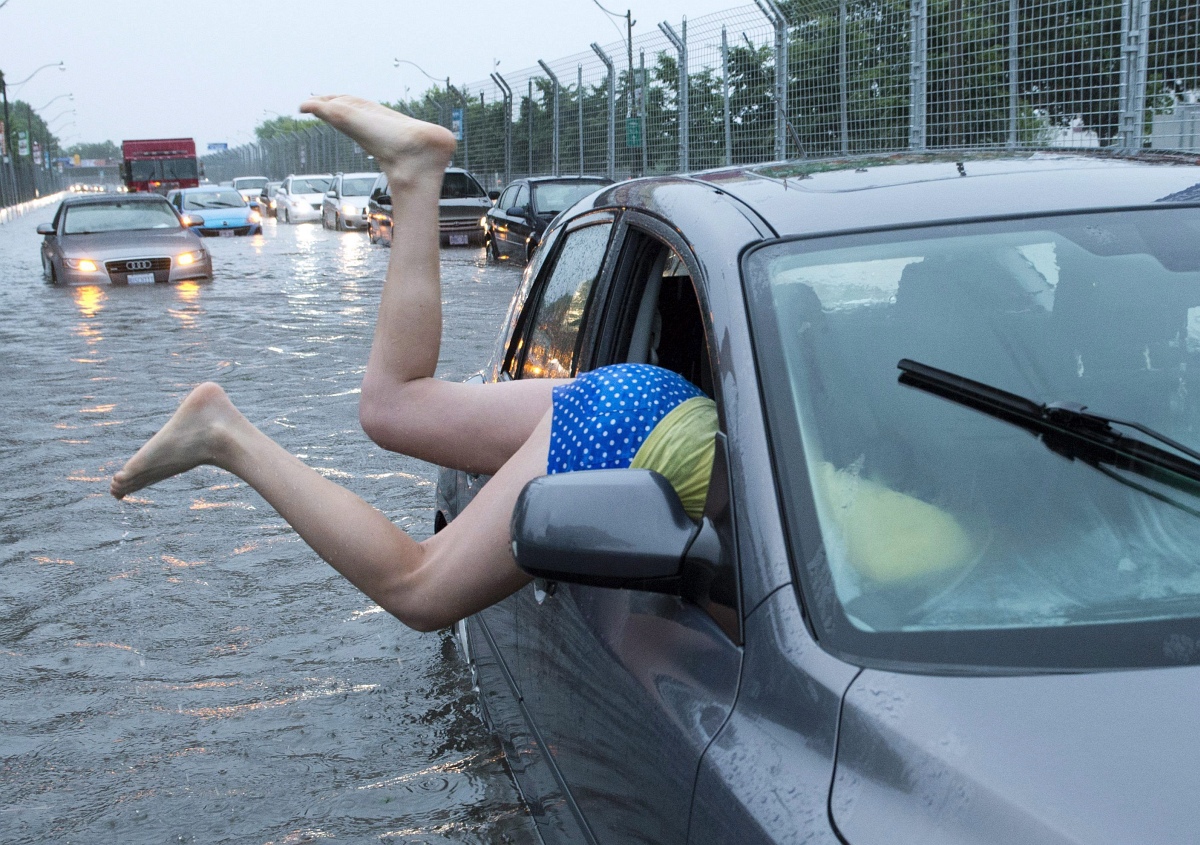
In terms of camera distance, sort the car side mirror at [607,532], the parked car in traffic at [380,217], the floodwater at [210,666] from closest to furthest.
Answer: the car side mirror at [607,532] < the floodwater at [210,666] < the parked car in traffic at [380,217]

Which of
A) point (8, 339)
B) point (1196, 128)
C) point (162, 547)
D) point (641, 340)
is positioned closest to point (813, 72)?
point (1196, 128)

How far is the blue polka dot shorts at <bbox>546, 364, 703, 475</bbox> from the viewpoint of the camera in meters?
2.27

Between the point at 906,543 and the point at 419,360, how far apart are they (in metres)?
1.54

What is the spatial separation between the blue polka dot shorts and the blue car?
3289 centimetres

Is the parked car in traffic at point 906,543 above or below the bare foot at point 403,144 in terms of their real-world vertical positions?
below

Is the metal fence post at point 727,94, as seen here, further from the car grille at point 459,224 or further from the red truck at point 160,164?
the red truck at point 160,164

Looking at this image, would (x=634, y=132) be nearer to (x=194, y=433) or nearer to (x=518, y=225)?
(x=518, y=225)

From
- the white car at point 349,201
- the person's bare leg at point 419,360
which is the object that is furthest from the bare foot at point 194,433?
the white car at point 349,201

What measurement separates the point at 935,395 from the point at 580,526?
1.85ft

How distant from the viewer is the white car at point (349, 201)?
36.2 m

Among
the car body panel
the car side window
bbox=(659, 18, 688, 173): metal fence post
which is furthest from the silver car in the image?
the car body panel

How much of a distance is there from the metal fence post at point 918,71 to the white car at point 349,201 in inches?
969

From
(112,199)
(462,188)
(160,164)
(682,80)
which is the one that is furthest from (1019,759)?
(160,164)

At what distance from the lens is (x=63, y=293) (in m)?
19.2
